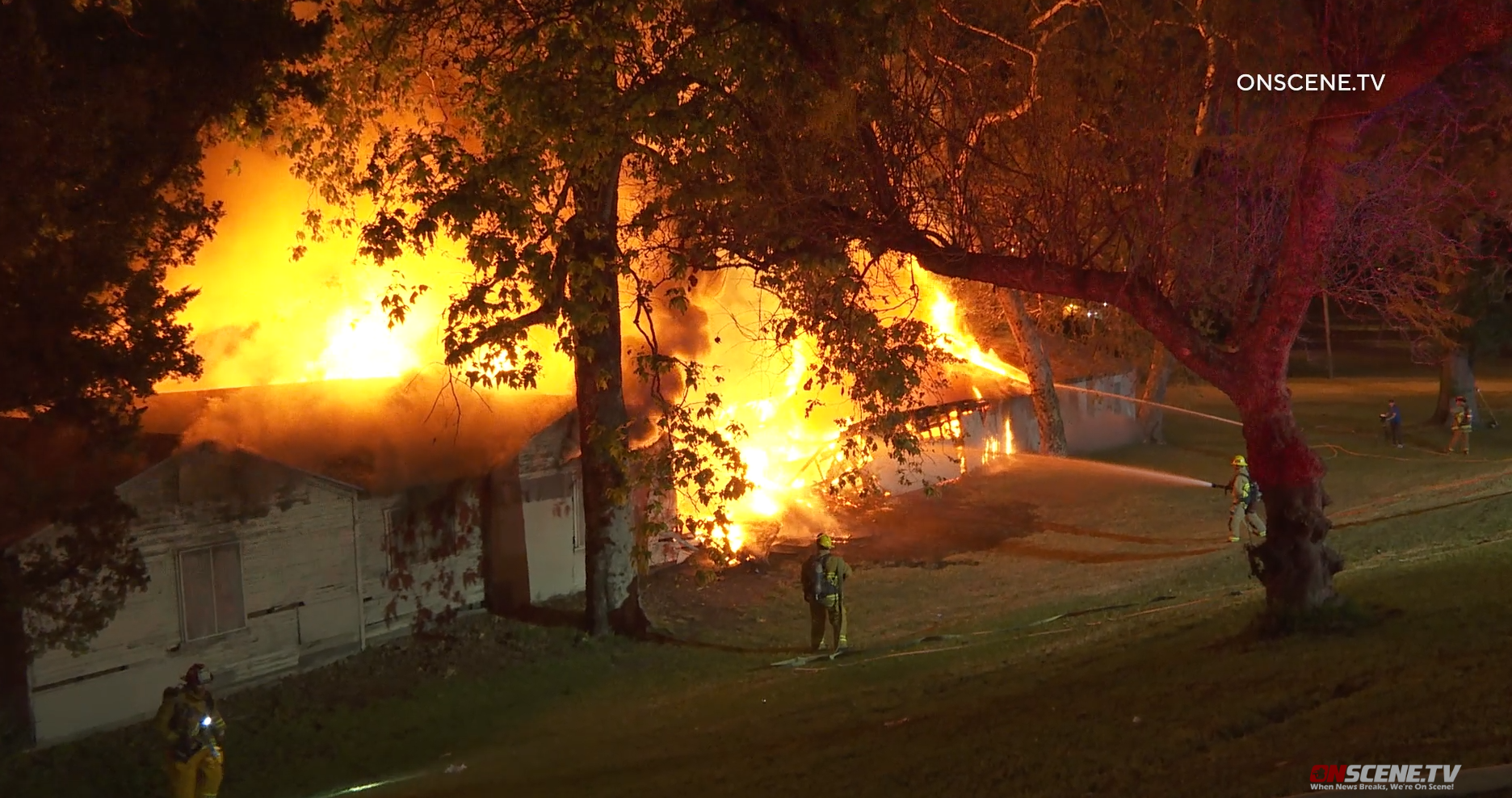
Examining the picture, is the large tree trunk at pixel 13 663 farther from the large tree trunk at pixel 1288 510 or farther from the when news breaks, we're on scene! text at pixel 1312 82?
the when news breaks, we're on scene! text at pixel 1312 82

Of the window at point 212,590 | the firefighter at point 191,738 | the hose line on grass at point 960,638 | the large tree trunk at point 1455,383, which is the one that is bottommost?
the hose line on grass at point 960,638

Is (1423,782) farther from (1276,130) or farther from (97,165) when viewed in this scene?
(97,165)

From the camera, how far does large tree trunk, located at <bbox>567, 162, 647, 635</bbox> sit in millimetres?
14461

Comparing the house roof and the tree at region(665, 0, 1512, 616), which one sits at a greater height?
the tree at region(665, 0, 1512, 616)

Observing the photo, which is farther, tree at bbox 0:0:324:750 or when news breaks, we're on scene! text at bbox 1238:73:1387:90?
tree at bbox 0:0:324:750

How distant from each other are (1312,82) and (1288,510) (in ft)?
11.9

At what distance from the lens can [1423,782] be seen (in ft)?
17.3

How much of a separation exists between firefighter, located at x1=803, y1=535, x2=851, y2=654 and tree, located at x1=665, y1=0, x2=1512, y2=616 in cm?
485

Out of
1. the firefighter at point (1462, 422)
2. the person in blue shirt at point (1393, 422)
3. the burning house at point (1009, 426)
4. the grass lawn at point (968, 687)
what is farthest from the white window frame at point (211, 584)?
the person in blue shirt at point (1393, 422)

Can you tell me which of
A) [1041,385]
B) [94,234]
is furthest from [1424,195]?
[1041,385]

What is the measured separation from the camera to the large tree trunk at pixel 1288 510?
31.2ft

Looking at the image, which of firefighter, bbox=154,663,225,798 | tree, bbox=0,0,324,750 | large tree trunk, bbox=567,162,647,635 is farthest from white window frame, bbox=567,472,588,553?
firefighter, bbox=154,663,225,798

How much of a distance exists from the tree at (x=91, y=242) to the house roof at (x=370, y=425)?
1885mm

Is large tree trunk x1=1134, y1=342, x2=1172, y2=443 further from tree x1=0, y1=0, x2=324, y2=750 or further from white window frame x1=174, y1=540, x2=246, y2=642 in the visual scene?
tree x1=0, y1=0, x2=324, y2=750
